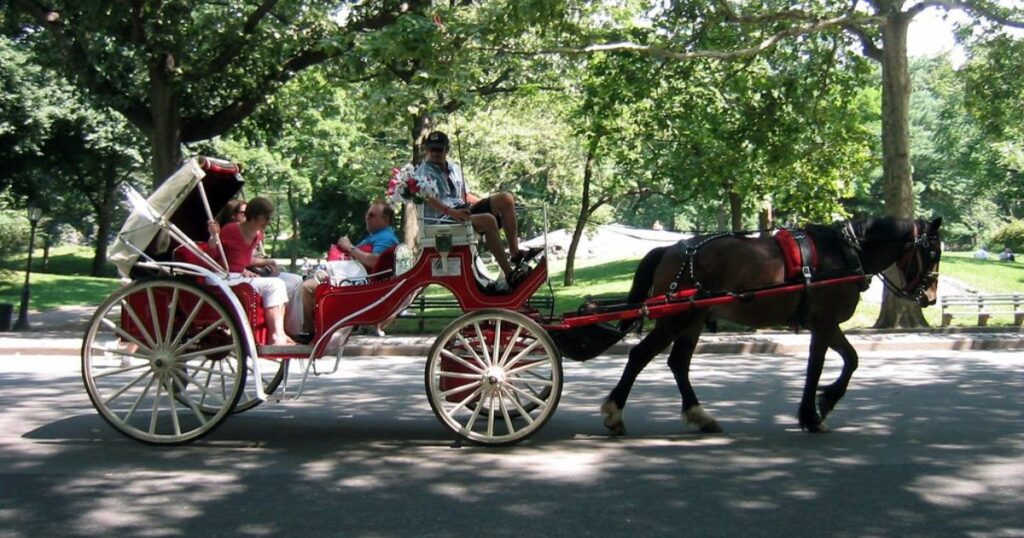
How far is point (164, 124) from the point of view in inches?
794

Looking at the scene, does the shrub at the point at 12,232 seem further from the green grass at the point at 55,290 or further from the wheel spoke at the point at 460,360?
the wheel spoke at the point at 460,360

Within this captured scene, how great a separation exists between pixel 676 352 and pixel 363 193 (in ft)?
117

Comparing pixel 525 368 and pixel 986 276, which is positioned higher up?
pixel 986 276

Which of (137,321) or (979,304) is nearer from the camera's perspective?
(137,321)

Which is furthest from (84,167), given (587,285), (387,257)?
(387,257)

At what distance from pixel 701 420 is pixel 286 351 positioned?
337 cm

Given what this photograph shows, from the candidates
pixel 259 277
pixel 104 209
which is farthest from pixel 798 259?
pixel 104 209

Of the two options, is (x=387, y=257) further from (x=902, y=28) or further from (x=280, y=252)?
(x=280, y=252)

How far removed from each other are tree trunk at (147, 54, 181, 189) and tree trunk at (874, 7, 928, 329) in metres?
13.7

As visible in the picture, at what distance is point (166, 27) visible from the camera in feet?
62.2

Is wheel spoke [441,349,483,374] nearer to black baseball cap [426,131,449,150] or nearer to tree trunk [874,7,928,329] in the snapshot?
black baseball cap [426,131,449,150]

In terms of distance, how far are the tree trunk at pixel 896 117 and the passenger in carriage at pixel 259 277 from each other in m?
13.7

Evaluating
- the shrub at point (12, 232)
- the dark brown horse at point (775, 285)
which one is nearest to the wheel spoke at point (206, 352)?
the dark brown horse at point (775, 285)

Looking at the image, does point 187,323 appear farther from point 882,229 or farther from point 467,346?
point 882,229
